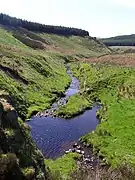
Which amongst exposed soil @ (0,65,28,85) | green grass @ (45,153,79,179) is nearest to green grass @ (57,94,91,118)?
exposed soil @ (0,65,28,85)

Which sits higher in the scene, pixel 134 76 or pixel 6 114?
pixel 6 114

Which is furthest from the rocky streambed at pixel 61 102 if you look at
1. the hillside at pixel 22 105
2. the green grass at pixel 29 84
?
the green grass at pixel 29 84

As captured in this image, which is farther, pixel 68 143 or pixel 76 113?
pixel 76 113

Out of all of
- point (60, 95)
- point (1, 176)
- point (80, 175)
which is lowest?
point (60, 95)

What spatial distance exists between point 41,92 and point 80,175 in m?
52.4

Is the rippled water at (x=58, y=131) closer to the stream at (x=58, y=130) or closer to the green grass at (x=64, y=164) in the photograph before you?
the stream at (x=58, y=130)

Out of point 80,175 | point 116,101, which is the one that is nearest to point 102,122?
point 116,101

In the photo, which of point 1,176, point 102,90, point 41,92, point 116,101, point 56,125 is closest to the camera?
point 1,176

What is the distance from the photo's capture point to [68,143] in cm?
5388

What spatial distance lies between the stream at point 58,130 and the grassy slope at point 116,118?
235cm

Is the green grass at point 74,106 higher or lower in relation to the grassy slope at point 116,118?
lower

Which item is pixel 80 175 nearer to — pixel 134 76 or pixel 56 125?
pixel 56 125

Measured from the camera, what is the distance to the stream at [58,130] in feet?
169

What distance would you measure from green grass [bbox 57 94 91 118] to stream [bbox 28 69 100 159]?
1.19 metres
